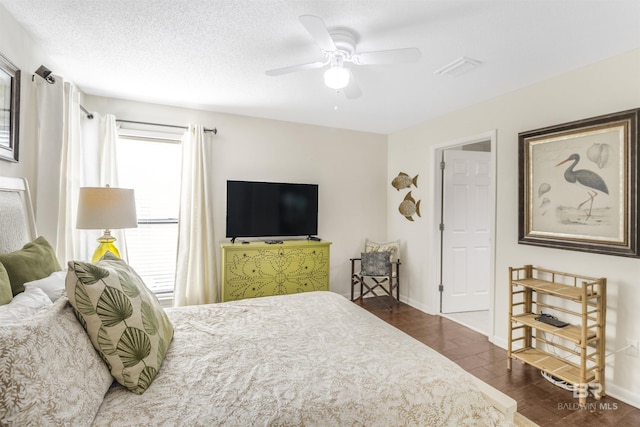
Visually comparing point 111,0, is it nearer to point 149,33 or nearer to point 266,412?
point 149,33

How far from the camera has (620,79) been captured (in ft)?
7.25

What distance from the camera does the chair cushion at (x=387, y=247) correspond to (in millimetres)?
4391

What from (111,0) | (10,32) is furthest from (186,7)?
(10,32)

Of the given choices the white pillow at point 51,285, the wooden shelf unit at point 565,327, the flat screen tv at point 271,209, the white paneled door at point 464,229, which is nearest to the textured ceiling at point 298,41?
the white paneled door at point 464,229

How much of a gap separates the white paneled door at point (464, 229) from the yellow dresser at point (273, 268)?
5.29 feet

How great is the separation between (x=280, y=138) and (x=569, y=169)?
3.12m

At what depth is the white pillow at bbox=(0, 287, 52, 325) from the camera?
1.02 metres

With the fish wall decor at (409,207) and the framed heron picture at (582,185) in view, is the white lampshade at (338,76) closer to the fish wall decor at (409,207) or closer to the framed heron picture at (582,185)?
the framed heron picture at (582,185)

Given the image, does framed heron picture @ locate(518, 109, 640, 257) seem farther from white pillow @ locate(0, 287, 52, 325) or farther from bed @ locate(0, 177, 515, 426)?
white pillow @ locate(0, 287, 52, 325)

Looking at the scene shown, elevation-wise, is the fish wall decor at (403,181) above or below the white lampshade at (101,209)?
above

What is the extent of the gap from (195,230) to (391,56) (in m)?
2.77

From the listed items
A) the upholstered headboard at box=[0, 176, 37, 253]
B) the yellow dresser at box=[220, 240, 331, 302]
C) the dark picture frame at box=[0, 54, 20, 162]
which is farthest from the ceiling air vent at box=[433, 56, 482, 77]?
the upholstered headboard at box=[0, 176, 37, 253]

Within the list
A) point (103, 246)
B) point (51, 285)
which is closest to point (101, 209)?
point (103, 246)

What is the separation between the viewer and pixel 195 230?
352 cm
